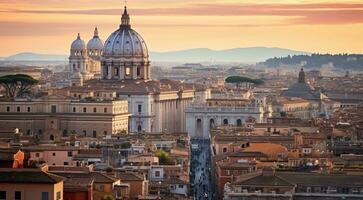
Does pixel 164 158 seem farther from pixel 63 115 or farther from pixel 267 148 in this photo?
pixel 63 115

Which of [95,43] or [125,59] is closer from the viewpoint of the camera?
[125,59]

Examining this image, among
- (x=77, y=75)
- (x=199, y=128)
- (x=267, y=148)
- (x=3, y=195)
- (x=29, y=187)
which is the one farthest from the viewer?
(x=77, y=75)

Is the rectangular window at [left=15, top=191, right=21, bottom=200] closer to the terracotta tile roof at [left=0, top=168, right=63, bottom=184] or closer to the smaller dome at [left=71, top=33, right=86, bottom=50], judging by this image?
the terracotta tile roof at [left=0, top=168, right=63, bottom=184]

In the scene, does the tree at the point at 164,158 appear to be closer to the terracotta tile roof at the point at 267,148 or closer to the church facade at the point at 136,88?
the terracotta tile roof at the point at 267,148

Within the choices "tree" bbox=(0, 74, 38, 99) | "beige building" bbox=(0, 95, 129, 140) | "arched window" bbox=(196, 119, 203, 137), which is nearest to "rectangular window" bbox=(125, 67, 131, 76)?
"tree" bbox=(0, 74, 38, 99)

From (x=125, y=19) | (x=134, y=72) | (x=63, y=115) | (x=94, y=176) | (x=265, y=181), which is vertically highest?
(x=125, y=19)

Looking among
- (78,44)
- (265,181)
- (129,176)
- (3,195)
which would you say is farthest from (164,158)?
(78,44)

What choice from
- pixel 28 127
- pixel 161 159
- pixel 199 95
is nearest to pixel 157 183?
pixel 161 159
